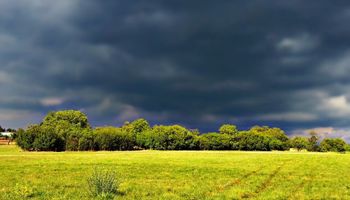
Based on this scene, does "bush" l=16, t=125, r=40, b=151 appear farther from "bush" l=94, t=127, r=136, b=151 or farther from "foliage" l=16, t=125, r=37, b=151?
"bush" l=94, t=127, r=136, b=151

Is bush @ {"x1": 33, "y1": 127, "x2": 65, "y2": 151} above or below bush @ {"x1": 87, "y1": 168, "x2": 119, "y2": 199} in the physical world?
above

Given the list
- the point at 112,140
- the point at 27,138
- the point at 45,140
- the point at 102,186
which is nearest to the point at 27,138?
the point at 27,138

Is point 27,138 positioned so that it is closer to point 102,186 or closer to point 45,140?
point 45,140

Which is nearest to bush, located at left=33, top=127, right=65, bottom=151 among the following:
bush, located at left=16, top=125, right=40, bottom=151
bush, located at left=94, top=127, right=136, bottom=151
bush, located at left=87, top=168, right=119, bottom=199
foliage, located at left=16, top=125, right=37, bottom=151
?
foliage, located at left=16, top=125, right=37, bottom=151

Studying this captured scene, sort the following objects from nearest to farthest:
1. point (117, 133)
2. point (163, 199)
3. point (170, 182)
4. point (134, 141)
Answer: point (163, 199) → point (170, 182) → point (117, 133) → point (134, 141)

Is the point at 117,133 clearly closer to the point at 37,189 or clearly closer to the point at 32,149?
the point at 32,149

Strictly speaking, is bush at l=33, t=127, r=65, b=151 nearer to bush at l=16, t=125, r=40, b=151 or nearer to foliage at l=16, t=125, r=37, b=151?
foliage at l=16, t=125, r=37, b=151

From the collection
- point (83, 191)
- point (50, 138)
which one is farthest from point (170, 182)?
point (50, 138)

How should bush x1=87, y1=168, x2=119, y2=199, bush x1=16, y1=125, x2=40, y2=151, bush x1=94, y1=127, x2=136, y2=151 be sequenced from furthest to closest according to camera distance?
bush x1=94, y1=127, x2=136, y2=151, bush x1=16, y1=125, x2=40, y2=151, bush x1=87, y1=168, x2=119, y2=199

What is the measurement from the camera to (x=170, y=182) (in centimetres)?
3603

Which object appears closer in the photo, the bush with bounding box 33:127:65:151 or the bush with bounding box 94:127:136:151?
the bush with bounding box 33:127:65:151

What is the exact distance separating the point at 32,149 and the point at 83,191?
133 metres

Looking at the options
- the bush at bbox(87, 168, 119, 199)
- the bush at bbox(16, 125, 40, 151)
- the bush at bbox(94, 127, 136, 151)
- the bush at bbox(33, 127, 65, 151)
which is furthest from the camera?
the bush at bbox(94, 127, 136, 151)

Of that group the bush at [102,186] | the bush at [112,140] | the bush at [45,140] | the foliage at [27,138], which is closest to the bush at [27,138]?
the foliage at [27,138]
